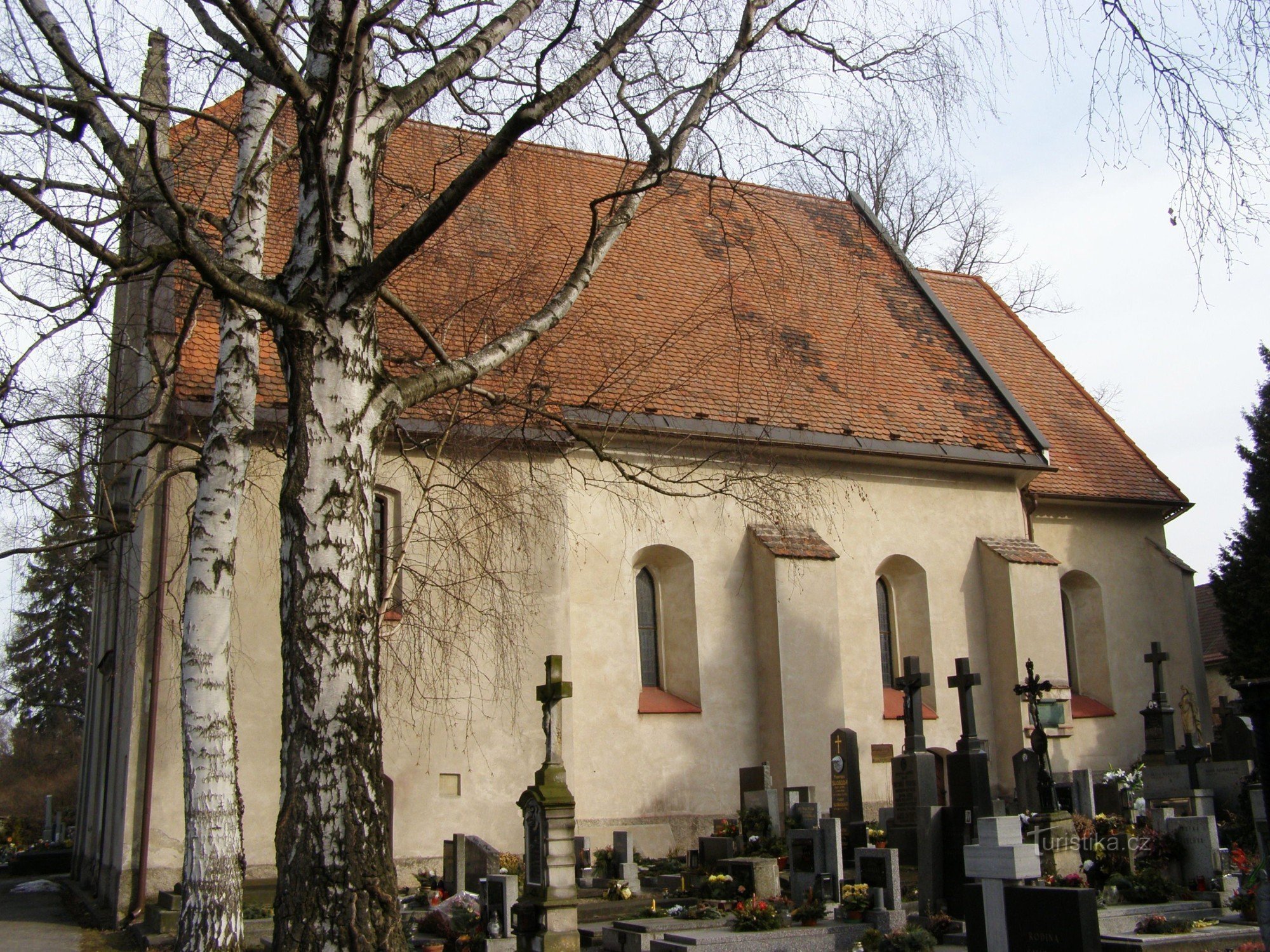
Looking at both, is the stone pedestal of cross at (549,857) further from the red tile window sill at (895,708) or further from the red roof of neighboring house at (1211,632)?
the red roof of neighboring house at (1211,632)

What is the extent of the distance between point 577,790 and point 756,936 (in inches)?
209

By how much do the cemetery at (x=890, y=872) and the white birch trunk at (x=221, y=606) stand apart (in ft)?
10.1

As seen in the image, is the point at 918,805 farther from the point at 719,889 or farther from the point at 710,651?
the point at 710,651

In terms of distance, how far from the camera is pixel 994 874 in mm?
7539

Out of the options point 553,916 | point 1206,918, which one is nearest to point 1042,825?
point 1206,918

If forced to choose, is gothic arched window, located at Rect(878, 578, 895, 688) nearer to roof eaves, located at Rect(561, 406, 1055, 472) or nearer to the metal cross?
the metal cross

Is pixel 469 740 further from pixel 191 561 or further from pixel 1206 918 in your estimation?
pixel 1206 918

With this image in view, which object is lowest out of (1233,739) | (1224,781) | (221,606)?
(1224,781)

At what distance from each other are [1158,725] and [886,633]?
399cm

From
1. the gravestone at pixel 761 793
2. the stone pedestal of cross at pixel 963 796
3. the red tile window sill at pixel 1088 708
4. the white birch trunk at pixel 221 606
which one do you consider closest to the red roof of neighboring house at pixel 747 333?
the white birch trunk at pixel 221 606

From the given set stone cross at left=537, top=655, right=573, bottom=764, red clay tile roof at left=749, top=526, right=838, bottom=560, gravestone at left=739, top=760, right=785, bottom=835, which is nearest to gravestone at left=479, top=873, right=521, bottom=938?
stone cross at left=537, top=655, right=573, bottom=764

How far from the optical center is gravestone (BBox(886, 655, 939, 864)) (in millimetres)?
12930

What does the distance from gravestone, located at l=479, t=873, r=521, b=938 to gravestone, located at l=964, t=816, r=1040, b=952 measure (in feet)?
14.1

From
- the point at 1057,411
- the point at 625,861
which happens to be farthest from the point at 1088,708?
the point at 625,861
